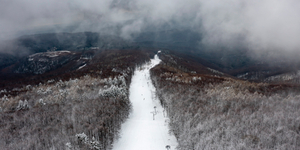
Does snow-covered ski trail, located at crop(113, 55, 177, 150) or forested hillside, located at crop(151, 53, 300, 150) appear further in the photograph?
snow-covered ski trail, located at crop(113, 55, 177, 150)

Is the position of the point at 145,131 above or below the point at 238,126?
below

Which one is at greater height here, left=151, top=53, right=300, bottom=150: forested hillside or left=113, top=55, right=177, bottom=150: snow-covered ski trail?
left=151, top=53, right=300, bottom=150: forested hillside

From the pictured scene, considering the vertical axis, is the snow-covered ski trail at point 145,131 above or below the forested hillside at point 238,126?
below

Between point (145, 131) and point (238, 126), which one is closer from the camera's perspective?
point (238, 126)

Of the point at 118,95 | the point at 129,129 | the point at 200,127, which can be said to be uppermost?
the point at 118,95

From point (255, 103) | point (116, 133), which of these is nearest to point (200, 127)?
point (255, 103)

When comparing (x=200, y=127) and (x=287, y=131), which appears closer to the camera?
(x=287, y=131)

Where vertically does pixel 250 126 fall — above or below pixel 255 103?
below

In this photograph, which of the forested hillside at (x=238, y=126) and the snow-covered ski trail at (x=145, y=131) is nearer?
the forested hillside at (x=238, y=126)

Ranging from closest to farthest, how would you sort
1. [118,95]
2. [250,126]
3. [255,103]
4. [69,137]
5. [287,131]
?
[287,131] < [250,126] < [69,137] < [255,103] < [118,95]

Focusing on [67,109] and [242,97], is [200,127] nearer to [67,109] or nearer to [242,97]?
[242,97]

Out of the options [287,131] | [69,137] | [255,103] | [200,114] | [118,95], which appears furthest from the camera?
[118,95]
